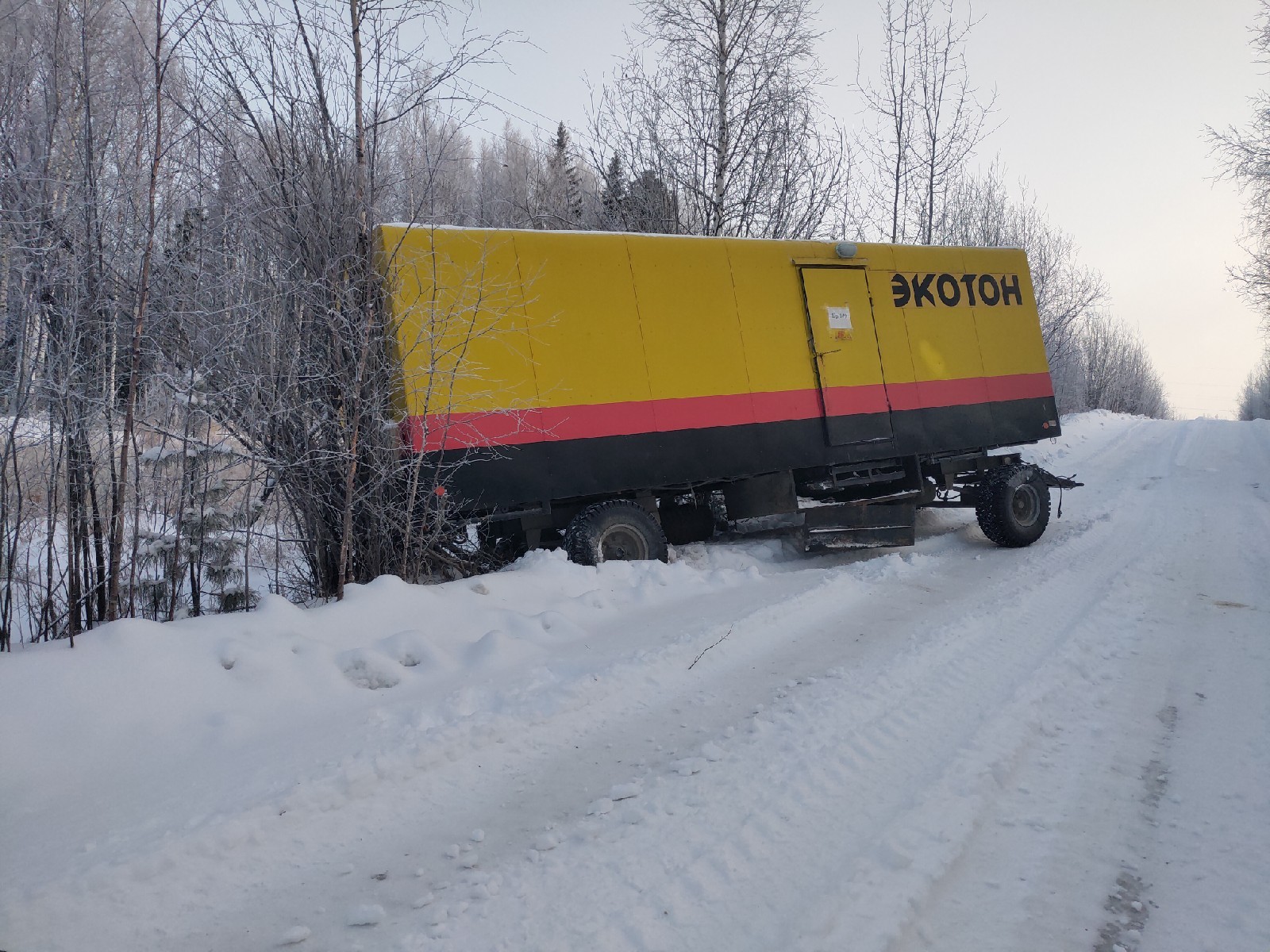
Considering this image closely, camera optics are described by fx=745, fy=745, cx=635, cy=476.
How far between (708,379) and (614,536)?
164 centimetres

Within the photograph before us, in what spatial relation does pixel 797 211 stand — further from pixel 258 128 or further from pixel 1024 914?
pixel 1024 914

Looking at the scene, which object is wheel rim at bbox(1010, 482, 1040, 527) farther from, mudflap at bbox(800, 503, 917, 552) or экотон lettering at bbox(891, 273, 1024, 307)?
экотон lettering at bbox(891, 273, 1024, 307)

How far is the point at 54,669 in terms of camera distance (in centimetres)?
A: 329

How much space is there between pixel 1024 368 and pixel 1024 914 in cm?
789

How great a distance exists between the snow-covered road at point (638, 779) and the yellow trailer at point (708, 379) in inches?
54.0

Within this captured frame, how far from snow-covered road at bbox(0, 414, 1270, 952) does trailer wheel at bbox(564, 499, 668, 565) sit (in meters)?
0.94

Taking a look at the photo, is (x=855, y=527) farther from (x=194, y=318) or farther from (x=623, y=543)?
(x=194, y=318)

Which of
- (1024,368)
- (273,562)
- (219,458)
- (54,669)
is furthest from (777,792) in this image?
(1024,368)

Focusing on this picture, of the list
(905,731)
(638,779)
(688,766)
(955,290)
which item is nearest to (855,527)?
(955,290)

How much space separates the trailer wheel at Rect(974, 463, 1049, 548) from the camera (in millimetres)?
7848

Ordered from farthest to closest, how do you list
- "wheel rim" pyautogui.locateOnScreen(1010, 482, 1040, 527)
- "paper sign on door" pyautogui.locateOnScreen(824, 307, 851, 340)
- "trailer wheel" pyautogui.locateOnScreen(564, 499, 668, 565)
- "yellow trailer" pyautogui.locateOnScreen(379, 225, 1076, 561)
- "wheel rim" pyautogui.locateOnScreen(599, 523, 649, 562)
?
1. "wheel rim" pyautogui.locateOnScreen(1010, 482, 1040, 527)
2. "paper sign on door" pyautogui.locateOnScreen(824, 307, 851, 340)
3. "wheel rim" pyautogui.locateOnScreen(599, 523, 649, 562)
4. "trailer wheel" pyautogui.locateOnScreen(564, 499, 668, 565)
5. "yellow trailer" pyautogui.locateOnScreen(379, 225, 1076, 561)

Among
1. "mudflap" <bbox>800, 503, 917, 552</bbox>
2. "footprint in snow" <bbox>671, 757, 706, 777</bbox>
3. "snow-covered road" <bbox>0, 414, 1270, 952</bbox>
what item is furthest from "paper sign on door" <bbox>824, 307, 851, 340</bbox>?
"footprint in snow" <bbox>671, 757, 706, 777</bbox>

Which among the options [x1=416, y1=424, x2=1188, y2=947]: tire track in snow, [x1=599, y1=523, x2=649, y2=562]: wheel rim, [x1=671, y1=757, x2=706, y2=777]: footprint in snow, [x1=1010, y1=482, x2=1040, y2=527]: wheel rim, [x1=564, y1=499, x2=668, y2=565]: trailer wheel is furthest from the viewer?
[x1=1010, y1=482, x2=1040, y2=527]: wheel rim

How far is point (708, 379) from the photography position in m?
6.68
